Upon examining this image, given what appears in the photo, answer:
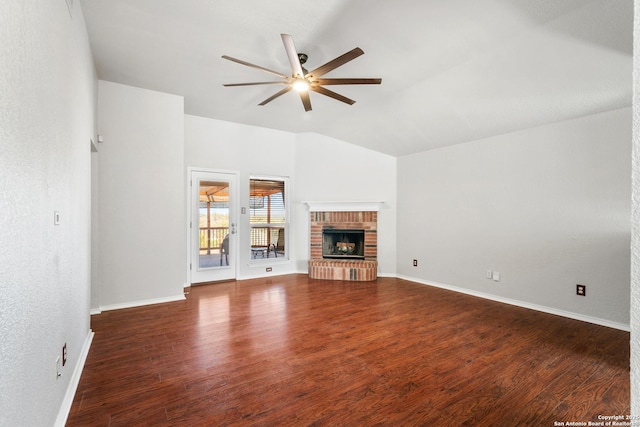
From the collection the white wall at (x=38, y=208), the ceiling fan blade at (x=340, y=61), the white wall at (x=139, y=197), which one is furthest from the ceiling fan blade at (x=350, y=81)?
the white wall at (x=139, y=197)

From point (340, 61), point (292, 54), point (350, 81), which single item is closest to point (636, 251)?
point (340, 61)

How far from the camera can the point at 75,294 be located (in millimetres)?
2307

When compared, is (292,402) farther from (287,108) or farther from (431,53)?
(287,108)

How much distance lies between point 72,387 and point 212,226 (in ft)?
10.8

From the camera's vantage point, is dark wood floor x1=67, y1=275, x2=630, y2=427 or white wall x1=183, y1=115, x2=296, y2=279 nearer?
dark wood floor x1=67, y1=275, x2=630, y2=427

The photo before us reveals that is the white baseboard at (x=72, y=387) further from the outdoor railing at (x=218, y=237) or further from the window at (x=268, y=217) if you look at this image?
the window at (x=268, y=217)

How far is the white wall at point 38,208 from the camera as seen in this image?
1.12m

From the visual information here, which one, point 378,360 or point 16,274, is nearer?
point 16,274

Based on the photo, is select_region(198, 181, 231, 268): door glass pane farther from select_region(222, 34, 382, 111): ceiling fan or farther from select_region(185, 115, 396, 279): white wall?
select_region(222, 34, 382, 111): ceiling fan

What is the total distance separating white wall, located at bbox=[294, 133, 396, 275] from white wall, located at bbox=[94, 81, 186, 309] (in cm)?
245

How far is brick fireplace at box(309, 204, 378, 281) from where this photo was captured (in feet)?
17.9

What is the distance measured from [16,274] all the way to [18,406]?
0.54m

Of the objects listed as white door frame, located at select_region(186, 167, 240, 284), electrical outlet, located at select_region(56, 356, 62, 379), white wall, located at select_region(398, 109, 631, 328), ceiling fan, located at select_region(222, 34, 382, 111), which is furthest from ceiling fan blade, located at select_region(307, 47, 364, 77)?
white door frame, located at select_region(186, 167, 240, 284)

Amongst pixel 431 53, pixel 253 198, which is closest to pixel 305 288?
pixel 253 198
